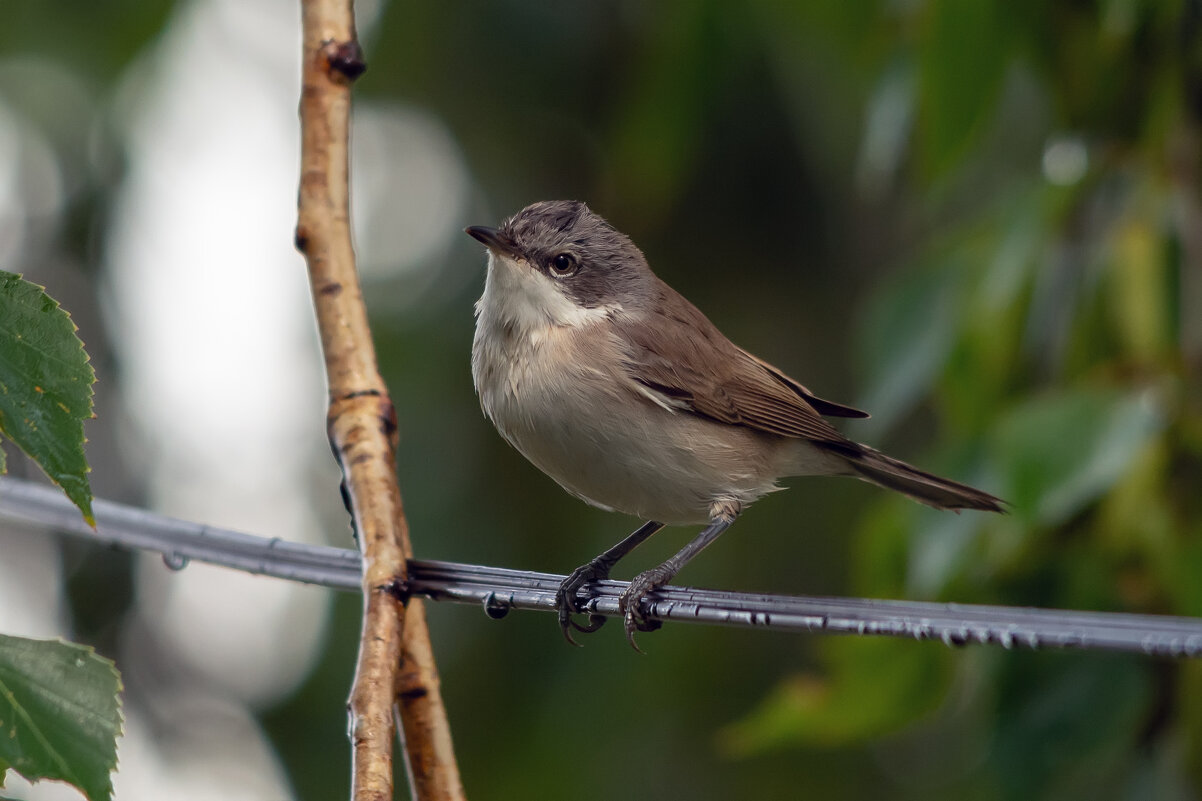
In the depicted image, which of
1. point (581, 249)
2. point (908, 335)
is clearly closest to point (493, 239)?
point (581, 249)

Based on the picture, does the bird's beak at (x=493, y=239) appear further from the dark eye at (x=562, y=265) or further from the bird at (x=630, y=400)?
the dark eye at (x=562, y=265)

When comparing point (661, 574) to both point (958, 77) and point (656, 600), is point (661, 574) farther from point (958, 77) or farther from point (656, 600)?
point (958, 77)

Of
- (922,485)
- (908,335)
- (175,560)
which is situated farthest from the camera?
(908,335)

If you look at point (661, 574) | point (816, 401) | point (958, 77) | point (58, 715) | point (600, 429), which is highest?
point (958, 77)

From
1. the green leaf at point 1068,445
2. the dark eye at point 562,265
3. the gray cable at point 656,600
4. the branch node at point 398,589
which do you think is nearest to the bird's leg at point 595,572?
Answer: the gray cable at point 656,600

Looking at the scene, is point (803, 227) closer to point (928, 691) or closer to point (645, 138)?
point (645, 138)

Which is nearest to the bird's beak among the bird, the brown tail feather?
the bird

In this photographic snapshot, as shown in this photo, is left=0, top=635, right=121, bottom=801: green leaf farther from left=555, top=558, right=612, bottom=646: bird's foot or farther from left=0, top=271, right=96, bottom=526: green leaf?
left=555, top=558, right=612, bottom=646: bird's foot

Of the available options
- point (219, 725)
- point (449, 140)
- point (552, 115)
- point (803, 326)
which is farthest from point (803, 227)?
point (219, 725)
